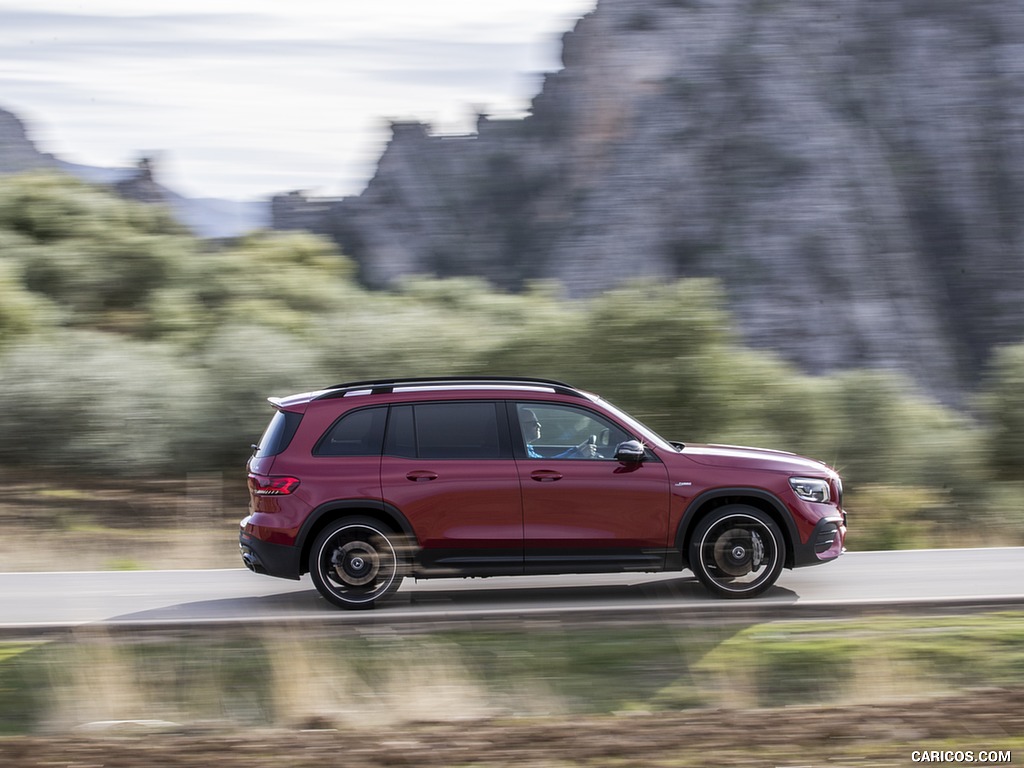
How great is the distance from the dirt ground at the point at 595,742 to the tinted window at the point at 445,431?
8.64 ft

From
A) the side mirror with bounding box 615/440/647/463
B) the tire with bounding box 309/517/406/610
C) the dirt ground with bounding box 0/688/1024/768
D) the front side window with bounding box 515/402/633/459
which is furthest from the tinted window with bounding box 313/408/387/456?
the dirt ground with bounding box 0/688/1024/768

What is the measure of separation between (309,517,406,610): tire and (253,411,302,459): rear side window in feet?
2.34

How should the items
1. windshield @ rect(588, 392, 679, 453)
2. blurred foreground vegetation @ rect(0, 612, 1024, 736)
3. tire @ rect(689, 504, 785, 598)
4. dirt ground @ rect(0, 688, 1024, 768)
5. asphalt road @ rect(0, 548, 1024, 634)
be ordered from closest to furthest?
dirt ground @ rect(0, 688, 1024, 768)
blurred foreground vegetation @ rect(0, 612, 1024, 736)
asphalt road @ rect(0, 548, 1024, 634)
tire @ rect(689, 504, 785, 598)
windshield @ rect(588, 392, 679, 453)

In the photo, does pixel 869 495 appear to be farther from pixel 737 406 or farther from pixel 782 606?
pixel 782 606

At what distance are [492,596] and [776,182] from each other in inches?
2184

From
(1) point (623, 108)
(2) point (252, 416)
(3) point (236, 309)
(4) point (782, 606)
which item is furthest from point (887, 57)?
(4) point (782, 606)

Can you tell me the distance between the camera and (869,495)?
653 inches

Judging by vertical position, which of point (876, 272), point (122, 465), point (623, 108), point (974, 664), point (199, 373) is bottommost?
point (974, 664)

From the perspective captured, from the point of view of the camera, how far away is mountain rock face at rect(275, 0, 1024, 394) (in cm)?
5891

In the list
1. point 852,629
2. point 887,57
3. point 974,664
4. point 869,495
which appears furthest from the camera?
point 887,57

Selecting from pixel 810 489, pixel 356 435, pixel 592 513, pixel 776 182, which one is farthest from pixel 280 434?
pixel 776 182

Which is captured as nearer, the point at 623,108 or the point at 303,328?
the point at 303,328

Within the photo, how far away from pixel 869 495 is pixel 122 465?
10.3 meters

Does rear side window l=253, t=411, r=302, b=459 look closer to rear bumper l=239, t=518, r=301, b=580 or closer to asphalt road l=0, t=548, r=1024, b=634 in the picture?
rear bumper l=239, t=518, r=301, b=580
